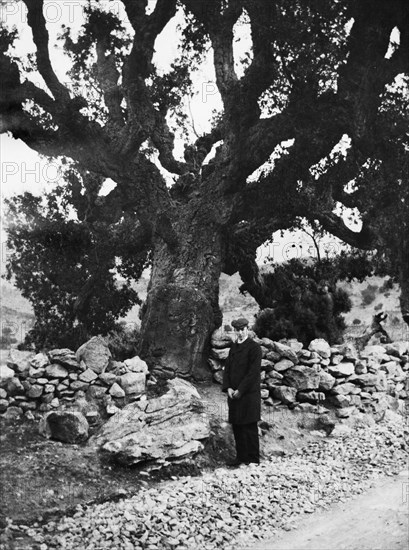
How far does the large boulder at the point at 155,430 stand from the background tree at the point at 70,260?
5301mm

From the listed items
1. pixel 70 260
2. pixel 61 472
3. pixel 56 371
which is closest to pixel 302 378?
pixel 56 371

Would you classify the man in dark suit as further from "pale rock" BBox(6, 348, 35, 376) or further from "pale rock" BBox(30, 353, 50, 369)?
"pale rock" BBox(6, 348, 35, 376)

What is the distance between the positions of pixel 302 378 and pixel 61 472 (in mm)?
5190

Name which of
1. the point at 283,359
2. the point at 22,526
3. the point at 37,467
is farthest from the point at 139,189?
the point at 22,526

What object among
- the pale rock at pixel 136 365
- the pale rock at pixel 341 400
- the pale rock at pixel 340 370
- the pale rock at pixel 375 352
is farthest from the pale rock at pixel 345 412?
the pale rock at pixel 136 365

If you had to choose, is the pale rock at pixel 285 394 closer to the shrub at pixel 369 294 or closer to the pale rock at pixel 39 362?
the pale rock at pixel 39 362

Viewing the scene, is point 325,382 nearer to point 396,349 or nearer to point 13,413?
point 396,349

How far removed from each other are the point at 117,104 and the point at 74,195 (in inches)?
124

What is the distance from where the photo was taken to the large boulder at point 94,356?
9234mm

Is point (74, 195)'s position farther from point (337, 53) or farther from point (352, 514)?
point (352, 514)

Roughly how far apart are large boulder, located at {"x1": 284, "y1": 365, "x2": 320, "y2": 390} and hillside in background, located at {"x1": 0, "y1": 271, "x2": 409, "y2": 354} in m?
10.1

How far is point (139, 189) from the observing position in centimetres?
1170

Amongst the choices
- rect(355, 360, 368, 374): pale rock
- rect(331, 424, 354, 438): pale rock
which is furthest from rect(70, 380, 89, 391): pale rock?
rect(355, 360, 368, 374): pale rock

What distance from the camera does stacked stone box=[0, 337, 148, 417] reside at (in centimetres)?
861
